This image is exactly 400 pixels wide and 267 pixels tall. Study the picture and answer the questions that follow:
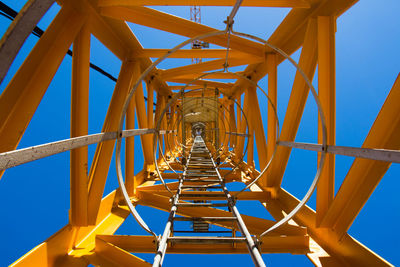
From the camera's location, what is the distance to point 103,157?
3.54 meters

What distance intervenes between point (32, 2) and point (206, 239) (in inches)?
90.2

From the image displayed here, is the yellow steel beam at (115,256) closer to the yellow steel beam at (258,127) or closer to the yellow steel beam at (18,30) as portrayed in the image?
the yellow steel beam at (18,30)

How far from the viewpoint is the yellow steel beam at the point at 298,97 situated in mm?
3525

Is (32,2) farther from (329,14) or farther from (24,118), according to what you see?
(329,14)

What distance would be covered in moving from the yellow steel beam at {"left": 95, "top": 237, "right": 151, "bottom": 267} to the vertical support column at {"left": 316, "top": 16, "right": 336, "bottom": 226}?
229cm

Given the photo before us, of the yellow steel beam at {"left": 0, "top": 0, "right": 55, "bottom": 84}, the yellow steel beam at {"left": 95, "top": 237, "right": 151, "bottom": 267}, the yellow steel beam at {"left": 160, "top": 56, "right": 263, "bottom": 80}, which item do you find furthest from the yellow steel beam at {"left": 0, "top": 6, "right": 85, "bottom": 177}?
the yellow steel beam at {"left": 160, "top": 56, "right": 263, "bottom": 80}

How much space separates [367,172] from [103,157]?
3.32 m

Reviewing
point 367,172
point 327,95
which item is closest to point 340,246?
point 367,172

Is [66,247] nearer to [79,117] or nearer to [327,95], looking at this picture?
[79,117]

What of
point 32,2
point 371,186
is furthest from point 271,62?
point 32,2

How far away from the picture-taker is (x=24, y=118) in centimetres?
218

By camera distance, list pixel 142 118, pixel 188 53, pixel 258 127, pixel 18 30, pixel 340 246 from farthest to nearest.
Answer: pixel 258 127 < pixel 142 118 < pixel 188 53 < pixel 340 246 < pixel 18 30

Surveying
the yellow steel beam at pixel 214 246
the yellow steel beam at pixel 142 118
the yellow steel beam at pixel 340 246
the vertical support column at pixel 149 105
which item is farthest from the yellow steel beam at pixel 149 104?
the yellow steel beam at pixel 340 246

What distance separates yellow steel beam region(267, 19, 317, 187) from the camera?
3525 millimetres
